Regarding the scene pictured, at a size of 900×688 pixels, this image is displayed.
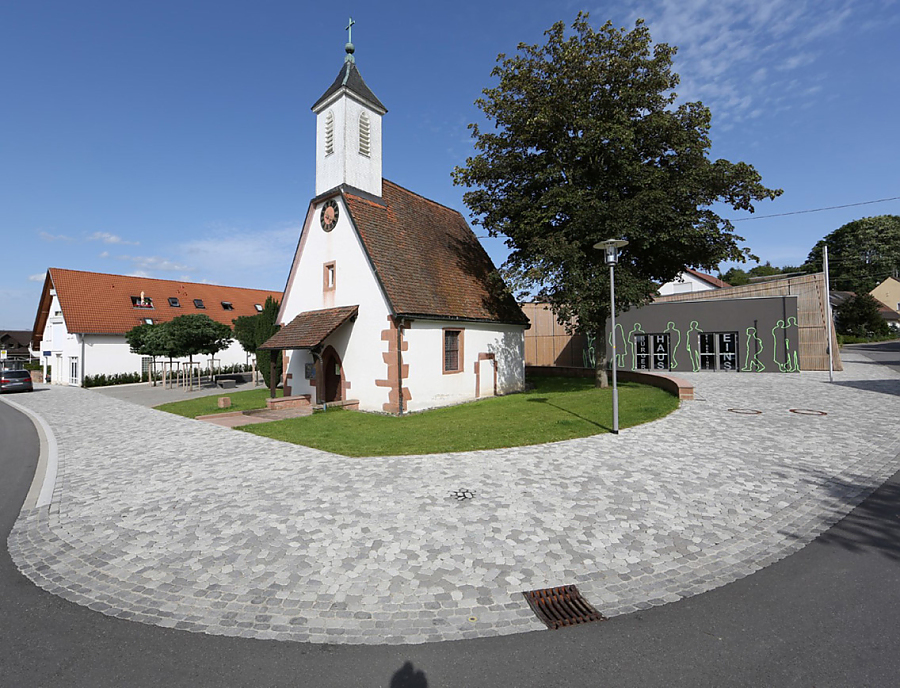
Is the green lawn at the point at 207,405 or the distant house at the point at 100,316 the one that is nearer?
the green lawn at the point at 207,405

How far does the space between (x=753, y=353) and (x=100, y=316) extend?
153ft

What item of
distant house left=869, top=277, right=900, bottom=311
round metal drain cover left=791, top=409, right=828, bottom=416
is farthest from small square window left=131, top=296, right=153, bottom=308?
distant house left=869, top=277, right=900, bottom=311

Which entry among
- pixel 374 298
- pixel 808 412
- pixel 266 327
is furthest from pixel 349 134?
pixel 808 412

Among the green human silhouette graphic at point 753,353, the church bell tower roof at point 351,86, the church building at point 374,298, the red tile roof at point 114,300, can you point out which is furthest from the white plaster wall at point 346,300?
the green human silhouette graphic at point 753,353

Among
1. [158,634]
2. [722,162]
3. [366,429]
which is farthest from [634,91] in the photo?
[158,634]

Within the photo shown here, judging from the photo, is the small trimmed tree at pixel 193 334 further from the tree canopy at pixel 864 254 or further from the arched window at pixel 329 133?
the tree canopy at pixel 864 254

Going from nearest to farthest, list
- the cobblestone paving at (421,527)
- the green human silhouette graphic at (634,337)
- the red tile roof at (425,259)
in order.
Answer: the cobblestone paving at (421,527) → the red tile roof at (425,259) → the green human silhouette graphic at (634,337)

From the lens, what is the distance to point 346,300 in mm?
17281

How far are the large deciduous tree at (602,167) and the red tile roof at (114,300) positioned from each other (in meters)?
32.2

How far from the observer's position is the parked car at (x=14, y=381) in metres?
29.0

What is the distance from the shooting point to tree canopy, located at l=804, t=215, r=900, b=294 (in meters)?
74.6

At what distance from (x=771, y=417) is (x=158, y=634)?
14741mm

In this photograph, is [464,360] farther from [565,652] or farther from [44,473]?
[565,652]

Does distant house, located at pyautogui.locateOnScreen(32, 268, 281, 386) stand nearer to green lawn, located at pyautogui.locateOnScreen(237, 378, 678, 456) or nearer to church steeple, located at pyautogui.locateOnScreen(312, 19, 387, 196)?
church steeple, located at pyautogui.locateOnScreen(312, 19, 387, 196)
